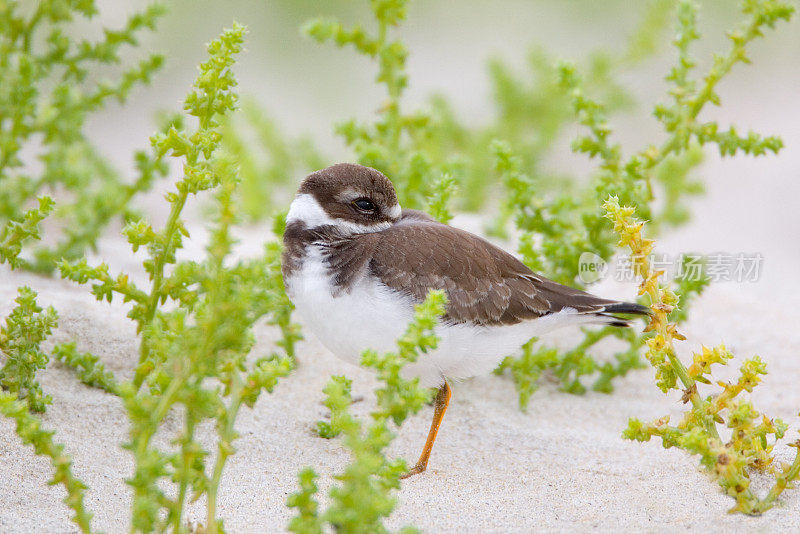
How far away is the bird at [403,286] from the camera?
3.52 m

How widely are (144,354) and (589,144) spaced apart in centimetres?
226

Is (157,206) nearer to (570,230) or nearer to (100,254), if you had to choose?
(100,254)

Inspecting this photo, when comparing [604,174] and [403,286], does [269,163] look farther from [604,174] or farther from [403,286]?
[403,286]

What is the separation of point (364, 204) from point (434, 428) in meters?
1.03

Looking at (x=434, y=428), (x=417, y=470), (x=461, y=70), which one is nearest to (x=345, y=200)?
(x=434, y=428)

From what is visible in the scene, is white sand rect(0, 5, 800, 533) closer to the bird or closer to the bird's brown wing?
the bird

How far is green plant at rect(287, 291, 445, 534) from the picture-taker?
7.73ft

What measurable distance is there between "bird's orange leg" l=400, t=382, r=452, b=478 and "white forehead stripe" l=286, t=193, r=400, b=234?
2.56 ft

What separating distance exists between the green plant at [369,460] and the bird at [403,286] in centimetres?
74

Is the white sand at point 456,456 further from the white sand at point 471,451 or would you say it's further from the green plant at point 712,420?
the green plant at point 712,420

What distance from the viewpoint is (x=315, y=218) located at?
12.5 ft

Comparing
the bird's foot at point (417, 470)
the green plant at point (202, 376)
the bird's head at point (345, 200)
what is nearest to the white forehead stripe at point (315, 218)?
the bird's head at point (345, 200)

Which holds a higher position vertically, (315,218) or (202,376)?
(315,218)

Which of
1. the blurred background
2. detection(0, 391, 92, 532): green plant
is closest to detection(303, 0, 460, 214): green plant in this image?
detection(0, 391, 92, 532): green plant
